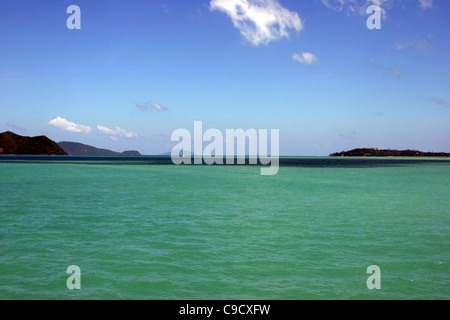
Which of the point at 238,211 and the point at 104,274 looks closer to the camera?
the point at 104,274

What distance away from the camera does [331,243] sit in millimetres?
16016

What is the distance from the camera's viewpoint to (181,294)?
1033 centimetres

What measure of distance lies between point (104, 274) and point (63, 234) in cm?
714

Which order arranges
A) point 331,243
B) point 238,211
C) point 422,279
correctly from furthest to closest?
point 238,211 → point 331,243 → point 422,279

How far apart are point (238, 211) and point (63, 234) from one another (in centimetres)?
1270

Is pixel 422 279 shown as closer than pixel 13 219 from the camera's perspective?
Yes
